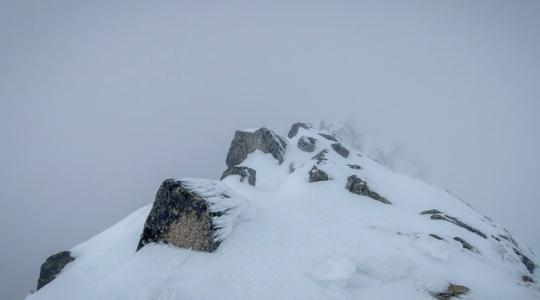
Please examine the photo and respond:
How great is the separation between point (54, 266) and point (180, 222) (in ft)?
38.2

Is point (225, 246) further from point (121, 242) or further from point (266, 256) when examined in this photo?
point (121, 242)

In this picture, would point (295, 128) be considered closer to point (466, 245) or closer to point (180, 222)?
point (466, 245)

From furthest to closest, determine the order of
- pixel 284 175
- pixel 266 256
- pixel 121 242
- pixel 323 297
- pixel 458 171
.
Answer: pixel 458 171
pixel 284 175
pixel 121 242
pixel 266 256
pixel 323 297

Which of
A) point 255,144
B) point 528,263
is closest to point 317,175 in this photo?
point 255,144

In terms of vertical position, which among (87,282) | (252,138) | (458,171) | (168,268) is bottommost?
(458,171)

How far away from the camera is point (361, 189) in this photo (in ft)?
84.9

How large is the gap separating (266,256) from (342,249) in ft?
15.6

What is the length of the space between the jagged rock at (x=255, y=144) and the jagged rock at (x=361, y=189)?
52.0 ft

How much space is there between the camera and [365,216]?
21.4m

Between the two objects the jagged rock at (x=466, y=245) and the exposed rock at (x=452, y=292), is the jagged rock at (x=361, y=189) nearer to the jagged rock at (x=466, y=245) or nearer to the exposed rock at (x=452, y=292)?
the jagged rock at (x=466, y=245)

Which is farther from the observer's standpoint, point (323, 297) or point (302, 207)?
point (302, 207)

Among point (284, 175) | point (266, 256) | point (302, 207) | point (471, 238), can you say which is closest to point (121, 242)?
point (266, 256)

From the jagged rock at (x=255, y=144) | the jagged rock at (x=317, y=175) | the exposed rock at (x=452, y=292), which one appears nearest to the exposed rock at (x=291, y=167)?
the jagged rock at (x=255, y=144)

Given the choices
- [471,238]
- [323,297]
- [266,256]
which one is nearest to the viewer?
[323,297]
